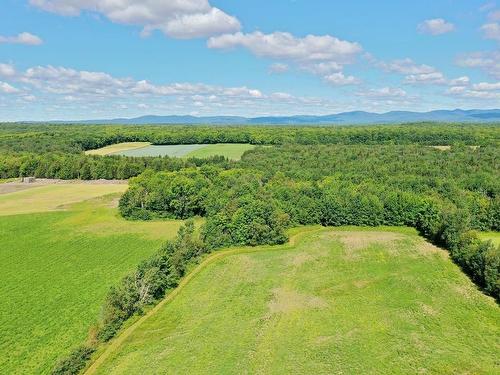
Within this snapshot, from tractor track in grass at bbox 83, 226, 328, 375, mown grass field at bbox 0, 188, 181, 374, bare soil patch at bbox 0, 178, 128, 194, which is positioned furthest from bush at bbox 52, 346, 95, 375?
bare soil patch at bbox 0, 178, 128, 194

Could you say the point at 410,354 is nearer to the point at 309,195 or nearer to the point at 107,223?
the point at 309,195

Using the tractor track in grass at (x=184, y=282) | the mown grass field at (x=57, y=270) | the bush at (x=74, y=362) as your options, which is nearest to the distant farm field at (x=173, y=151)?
the mown grass field at (x=57, y=270)

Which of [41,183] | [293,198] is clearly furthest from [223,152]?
[293,198]

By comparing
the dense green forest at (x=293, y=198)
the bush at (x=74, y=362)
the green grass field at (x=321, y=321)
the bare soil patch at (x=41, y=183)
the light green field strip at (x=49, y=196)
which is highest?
A: the dense green forest at (x=293, y=198)

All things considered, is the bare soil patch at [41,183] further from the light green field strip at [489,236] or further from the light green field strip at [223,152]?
the light green field strip at [489,236]

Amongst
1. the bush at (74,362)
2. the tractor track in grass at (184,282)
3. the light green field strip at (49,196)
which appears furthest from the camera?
the light green field strip at (49,196)

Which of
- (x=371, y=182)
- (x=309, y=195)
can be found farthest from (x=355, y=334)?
(x=371, y=182)

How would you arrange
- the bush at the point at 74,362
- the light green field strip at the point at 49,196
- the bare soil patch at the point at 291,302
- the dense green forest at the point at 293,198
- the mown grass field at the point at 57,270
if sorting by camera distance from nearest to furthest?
the bush at the point at 74,362 → the mown grass field at the point at 57,270 → the bare soil patch at the point at 291,302 → the dense green forest at the point at 293,198 → the light green field strip at the point at 49,196

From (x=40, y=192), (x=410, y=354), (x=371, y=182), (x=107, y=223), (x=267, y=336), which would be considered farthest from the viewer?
(x=40, y=192)
